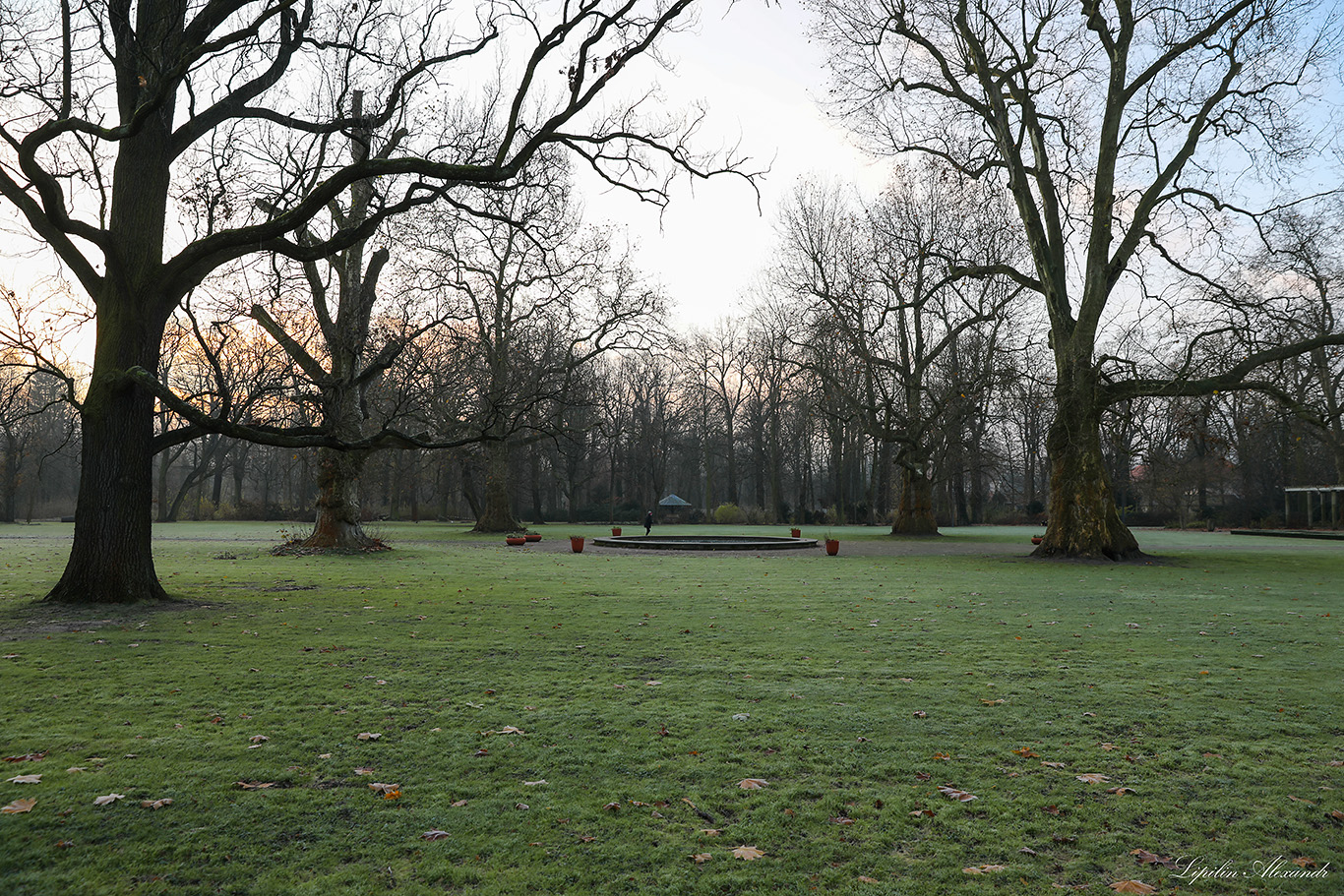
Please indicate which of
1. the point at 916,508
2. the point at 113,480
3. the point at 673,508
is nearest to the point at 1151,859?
the point at 113,480

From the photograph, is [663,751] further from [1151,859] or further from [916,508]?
[916,508]

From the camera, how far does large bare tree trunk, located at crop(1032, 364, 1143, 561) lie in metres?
21.3

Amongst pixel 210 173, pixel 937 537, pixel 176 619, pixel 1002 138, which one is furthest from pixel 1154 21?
pixel 176 619

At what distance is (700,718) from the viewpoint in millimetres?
5605

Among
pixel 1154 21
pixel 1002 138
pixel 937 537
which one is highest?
pixel 1154 21

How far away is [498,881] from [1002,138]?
23.3 meters

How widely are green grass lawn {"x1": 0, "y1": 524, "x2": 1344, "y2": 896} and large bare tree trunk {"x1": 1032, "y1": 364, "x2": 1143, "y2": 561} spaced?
444 inches

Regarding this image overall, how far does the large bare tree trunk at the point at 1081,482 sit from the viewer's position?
21312mm

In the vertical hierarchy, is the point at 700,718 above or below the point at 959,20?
below

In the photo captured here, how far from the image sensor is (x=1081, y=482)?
70.9ft

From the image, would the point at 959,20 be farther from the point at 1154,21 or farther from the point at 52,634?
the point at 52,634

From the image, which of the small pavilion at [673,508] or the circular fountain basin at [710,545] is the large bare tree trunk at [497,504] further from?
the small pavilion at [673,508]

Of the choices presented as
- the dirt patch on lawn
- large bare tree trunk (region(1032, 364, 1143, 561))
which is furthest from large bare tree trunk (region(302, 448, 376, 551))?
large bare tree trunk (region(1032, 364, 1143, 561))

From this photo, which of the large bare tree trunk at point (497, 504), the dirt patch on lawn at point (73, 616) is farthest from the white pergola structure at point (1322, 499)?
the dirt patch on lawn at point (73, 616)
